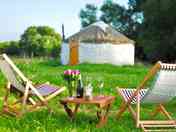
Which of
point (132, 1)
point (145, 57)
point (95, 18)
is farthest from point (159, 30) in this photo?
point (95, 18)

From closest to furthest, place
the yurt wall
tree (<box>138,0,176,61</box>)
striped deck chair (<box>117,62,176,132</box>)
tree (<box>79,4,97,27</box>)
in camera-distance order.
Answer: striped deck chair (<box>117,62,176,132</box>) < the yurt wall < tree (<box>138,0,176,61</box>) < tree (<box>79,4,97,27</box>)

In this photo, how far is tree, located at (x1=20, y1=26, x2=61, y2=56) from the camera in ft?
159

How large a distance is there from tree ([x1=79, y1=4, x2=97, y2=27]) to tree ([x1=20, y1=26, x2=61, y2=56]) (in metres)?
3.79

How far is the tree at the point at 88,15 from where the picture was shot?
4612 cm

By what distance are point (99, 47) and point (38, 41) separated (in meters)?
18.3

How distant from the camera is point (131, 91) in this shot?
24.5 ft

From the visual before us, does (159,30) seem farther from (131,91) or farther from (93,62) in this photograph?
(131,91)

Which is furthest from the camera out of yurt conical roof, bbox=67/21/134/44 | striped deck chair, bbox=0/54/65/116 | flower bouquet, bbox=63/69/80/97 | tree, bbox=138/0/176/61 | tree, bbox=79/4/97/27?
tree, bbox=79/4/97/27

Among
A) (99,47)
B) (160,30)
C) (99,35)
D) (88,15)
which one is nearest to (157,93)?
(99,47)

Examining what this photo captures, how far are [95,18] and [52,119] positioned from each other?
3936 cm

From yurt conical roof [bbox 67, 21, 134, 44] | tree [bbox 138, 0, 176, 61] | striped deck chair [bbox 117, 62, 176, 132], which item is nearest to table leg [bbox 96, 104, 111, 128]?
striped deck chair [bbox 117, 62, 176, 132]

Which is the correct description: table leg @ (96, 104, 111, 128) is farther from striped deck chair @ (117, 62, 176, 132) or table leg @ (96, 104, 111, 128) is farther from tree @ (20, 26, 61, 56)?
tree @ (20, 26, 61, 56)

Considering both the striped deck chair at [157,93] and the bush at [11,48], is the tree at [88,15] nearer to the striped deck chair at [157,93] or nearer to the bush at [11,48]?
the bush at [11,48]

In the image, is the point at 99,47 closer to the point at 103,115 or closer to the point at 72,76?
the point at 72,76
